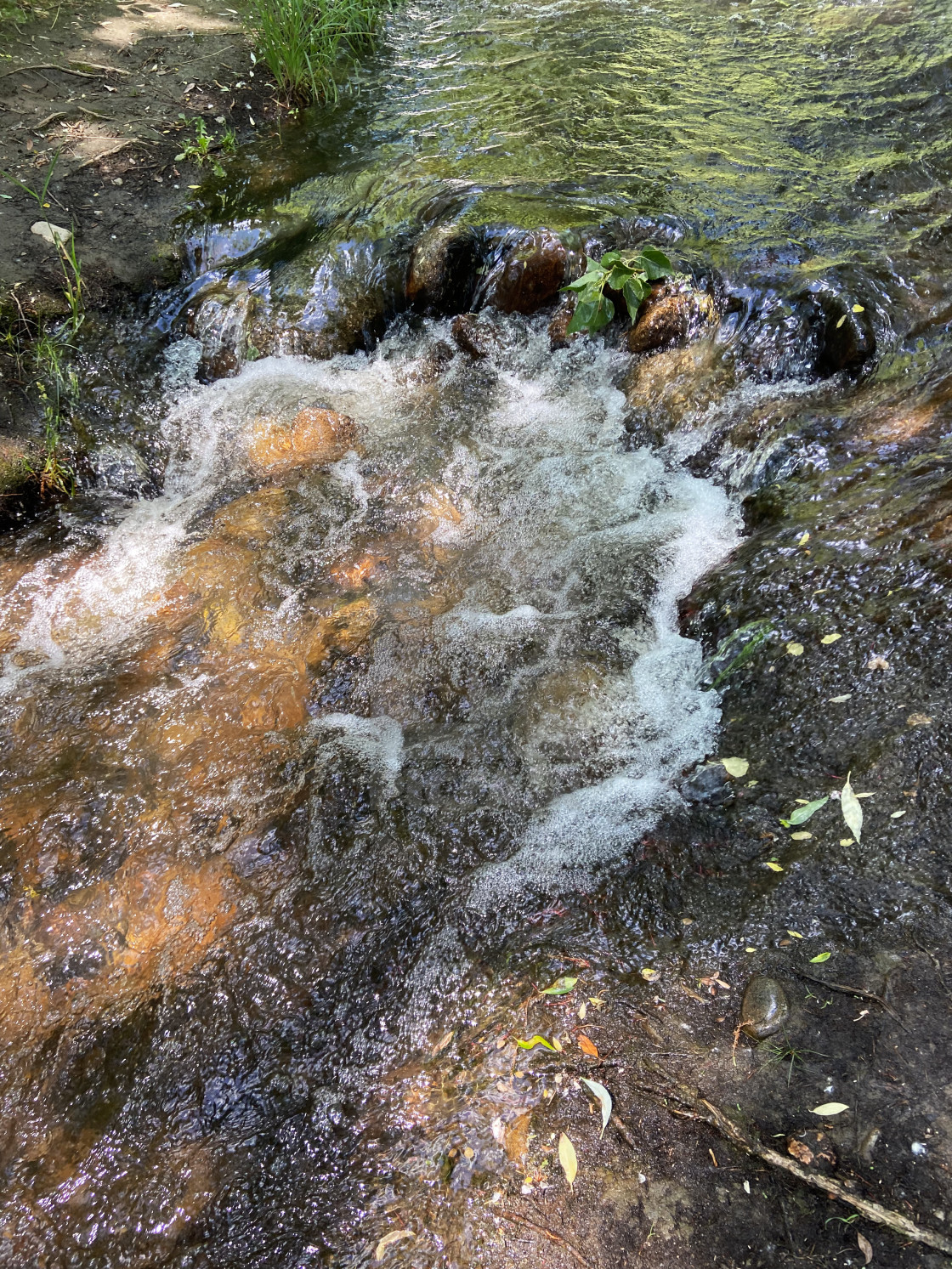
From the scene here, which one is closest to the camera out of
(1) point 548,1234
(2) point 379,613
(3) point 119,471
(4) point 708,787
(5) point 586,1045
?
(1) point 548,1234

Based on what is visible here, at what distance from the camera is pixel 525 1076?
1.91 m

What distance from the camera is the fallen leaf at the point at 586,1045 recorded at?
1.93m

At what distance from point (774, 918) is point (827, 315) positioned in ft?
11.2

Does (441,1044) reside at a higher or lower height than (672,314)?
lower

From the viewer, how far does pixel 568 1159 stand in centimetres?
174

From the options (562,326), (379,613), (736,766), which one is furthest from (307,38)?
(736,766)

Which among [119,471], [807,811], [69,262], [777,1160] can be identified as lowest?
[777,1160]

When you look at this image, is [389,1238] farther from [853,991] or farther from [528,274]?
[528,274]

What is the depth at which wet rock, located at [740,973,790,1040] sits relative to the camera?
6.27 feet

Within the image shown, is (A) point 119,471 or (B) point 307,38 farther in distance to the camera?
(B) point 307,38

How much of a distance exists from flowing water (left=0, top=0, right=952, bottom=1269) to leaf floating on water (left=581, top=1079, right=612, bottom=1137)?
0.87 feet

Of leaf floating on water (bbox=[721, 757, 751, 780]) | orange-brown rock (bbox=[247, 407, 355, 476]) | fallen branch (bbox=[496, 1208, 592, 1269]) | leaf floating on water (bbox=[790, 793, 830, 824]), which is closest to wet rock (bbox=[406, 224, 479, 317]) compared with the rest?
orange-brown rock (bbox=[247, 407, 355, 476])

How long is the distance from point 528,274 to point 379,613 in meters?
2.58

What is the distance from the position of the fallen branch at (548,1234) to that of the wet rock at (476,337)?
4.33 m
